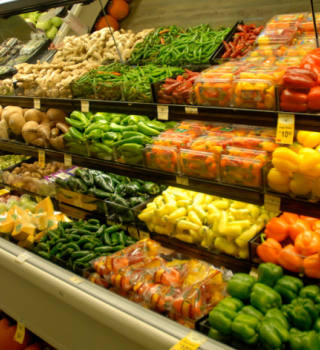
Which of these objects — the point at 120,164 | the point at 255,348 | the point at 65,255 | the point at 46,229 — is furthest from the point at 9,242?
the point at 255,348

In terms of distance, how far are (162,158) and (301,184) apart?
88 cm

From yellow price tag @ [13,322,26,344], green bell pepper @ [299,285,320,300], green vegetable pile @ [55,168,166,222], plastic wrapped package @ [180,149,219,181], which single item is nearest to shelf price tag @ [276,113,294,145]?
plastic wrapped package @ [180,149,219,181]

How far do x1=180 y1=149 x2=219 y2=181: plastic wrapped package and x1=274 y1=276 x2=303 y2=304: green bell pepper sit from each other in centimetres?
67

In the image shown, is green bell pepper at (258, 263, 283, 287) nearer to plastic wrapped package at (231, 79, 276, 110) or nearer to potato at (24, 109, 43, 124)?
plastic wrapped package at (231, 79, 276, 110)

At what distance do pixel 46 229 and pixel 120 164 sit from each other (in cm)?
82

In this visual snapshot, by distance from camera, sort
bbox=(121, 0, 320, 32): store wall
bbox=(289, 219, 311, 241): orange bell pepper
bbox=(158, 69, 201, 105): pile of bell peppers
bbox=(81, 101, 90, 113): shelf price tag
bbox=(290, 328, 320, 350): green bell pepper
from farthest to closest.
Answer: bbox=(121, 0, 320, 32): store wall
bbox=(81, 101, 90, 113): shelf price tag
bbox=(158, 69, 201, 105): pile of bell peppers
bbox=(289, 219, 311, 241): orange bell pepper
bbox=(290, 328, 320, 350): green bell pepper

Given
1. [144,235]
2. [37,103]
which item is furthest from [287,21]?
[37,103]

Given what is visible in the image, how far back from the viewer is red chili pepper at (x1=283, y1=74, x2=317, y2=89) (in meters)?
1.74

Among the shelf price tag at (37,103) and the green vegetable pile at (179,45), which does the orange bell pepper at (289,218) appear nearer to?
the green vegetable pile at (179,45)

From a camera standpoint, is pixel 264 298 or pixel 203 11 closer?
pixel 264 298

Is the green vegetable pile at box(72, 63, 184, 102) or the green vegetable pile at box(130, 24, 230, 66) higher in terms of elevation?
the green vegetable pile at box(130, 24, 230, 66)

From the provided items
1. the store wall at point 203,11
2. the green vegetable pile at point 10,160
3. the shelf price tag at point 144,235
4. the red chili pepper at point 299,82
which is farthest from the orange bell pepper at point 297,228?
the green vegetable pile at point 10,160

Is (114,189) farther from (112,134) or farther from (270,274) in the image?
(270,274)

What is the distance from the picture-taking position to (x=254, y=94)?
1906 mm
